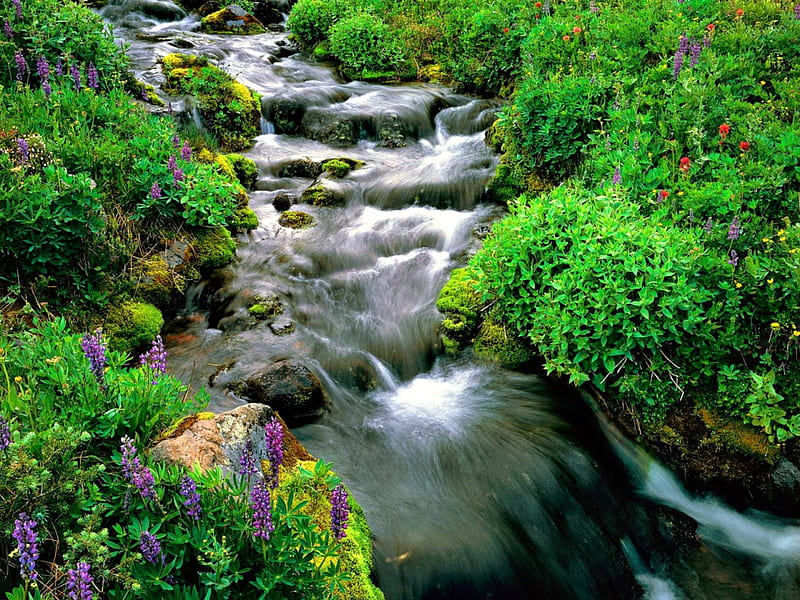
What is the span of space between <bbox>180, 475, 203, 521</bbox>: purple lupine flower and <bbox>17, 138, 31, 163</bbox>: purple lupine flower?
404cm

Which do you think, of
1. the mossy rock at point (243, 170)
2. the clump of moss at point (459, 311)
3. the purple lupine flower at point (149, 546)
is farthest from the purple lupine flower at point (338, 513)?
the mossy rock at point (243, 170)

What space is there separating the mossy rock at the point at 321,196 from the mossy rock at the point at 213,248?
1712 millimetres

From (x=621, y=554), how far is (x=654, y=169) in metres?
3.57

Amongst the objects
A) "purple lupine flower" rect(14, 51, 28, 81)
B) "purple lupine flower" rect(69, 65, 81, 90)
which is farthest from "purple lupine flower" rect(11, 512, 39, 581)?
"purple lupine flower" rect(14, 51, 28, 81)

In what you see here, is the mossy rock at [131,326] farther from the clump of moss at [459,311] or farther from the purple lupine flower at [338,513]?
the purple lupine flower at [338,513]

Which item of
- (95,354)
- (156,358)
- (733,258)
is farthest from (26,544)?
(733,258)

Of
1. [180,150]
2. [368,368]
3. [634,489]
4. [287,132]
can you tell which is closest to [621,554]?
[634,489]

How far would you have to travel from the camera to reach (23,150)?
5.02 meters

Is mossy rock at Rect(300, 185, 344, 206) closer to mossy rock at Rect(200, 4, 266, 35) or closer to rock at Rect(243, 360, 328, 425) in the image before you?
rock at Rect(243, 360, 328, 425)

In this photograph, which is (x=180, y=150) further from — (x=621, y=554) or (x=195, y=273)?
(x=621, y=554)

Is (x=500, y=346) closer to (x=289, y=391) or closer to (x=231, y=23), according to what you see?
(x=289, y=391)

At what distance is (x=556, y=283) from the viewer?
16.1 feet

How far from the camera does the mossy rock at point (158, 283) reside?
586cm

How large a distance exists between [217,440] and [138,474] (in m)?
0.75
